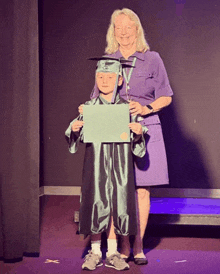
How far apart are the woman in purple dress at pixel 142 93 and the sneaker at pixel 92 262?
0.50 feet

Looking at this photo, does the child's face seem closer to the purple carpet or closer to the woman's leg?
the woman's leg

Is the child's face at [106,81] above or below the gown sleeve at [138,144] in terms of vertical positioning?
above

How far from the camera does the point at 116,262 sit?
2.52 meters

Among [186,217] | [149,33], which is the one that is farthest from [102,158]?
[149,33]

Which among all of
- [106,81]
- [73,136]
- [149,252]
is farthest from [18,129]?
[149,252]

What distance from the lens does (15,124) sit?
269 centimetres

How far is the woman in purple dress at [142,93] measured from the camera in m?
2.59

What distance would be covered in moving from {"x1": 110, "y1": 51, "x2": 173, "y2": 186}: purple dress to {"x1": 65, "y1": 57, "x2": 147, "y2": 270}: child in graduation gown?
0.13 metres

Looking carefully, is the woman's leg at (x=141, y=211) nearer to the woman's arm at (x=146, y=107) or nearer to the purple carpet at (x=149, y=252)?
the purple carpet at (x=149, y=252)

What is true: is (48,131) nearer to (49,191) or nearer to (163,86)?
(49,191)

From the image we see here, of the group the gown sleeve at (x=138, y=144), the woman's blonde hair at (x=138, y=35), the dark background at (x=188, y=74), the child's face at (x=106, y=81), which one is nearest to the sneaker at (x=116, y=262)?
the gown sleeve at (x=138, y=144)

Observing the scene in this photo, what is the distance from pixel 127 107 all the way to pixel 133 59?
1.19ft

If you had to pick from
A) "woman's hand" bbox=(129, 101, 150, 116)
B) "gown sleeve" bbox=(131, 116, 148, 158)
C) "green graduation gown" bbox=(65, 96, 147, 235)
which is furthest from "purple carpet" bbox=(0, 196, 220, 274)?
"woman's hand" bbox=(129, 101, 150, 116)

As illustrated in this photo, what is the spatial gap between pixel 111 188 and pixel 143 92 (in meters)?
0.60
